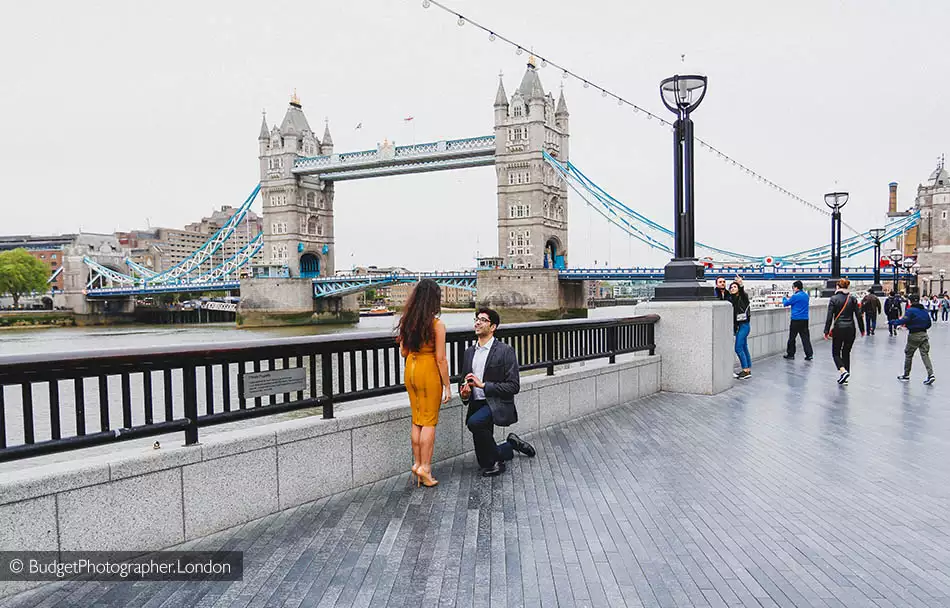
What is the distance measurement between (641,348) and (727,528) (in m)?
4.59

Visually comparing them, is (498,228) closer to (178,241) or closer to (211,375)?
(211,375)

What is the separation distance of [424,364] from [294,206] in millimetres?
78093

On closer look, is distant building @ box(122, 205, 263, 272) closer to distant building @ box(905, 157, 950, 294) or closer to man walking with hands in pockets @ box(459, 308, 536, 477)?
distant building @ box(905, 157, 950, 294)

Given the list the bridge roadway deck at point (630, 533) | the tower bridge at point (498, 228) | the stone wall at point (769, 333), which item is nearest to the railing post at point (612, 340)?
the bridge roadway deck at point (630, 533)

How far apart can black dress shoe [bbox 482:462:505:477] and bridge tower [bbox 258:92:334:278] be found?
239ft

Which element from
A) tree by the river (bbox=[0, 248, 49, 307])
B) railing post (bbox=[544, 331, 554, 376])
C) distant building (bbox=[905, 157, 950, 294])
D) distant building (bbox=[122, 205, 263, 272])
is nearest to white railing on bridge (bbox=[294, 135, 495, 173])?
tree by the river (bbox=[0, 248, 49, 307])

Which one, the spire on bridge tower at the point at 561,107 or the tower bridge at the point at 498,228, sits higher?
the spire on bridge tower at the point at 561,107

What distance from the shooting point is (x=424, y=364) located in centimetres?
454

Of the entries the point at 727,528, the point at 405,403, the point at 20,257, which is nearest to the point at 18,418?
the point at 405,403

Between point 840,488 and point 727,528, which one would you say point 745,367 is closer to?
point 840,488

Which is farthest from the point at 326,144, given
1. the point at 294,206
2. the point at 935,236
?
the point at 935,236

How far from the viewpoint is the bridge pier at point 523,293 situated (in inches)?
2202

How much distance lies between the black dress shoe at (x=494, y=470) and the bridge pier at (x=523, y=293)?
4995cm

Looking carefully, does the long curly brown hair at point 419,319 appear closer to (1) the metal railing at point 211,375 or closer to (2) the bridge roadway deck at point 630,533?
(1) the metal railing at point 211,375
